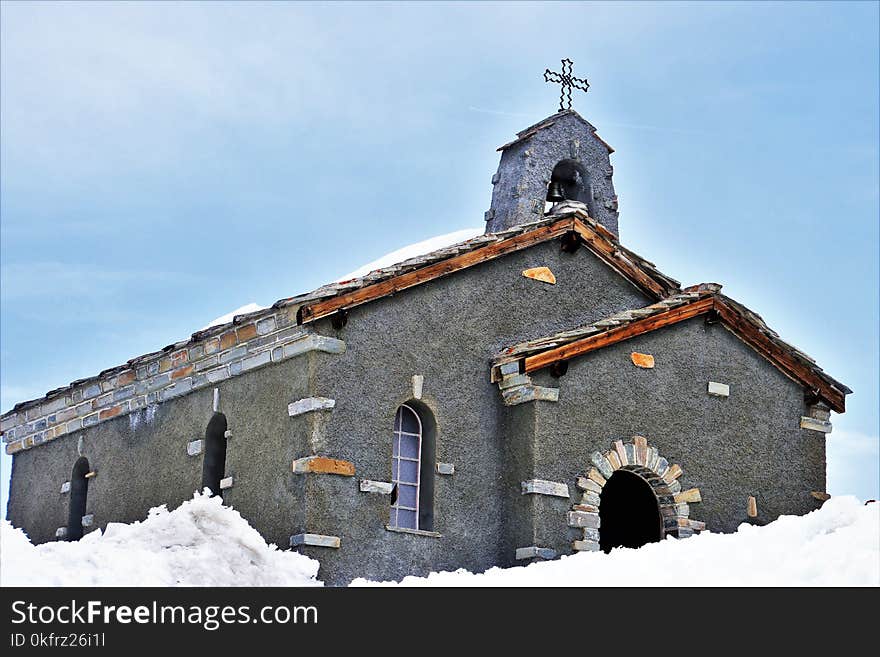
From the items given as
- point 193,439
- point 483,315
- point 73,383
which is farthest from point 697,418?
point 73,383

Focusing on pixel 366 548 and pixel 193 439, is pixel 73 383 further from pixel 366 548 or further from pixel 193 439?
pixel 366 548

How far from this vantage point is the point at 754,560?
13.6m

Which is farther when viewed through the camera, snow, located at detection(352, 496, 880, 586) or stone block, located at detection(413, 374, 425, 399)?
stone block, located at detection(413, 374, 425, 399)

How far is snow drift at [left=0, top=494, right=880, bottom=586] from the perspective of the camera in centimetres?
1272

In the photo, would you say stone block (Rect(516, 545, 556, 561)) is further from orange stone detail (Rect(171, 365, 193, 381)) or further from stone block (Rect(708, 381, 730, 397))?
orange stone detail (Rect(171, 365, 193, 381))

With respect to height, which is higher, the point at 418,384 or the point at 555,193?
the point at 555,193

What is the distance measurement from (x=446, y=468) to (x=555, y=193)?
18.0 ft

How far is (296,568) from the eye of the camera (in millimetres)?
15875

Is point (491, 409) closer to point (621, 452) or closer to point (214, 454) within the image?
point (621, 452)

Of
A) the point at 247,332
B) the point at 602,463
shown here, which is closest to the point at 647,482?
the point at 602,463

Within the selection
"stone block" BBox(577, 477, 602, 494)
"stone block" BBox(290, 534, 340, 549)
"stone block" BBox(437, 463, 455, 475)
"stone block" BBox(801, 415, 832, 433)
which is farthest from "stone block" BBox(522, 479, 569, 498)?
"stone block" BBox(801, 415, 832, 433)

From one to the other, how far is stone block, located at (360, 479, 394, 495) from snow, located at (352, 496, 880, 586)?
4.99 ft

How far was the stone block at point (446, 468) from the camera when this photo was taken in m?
17.6
